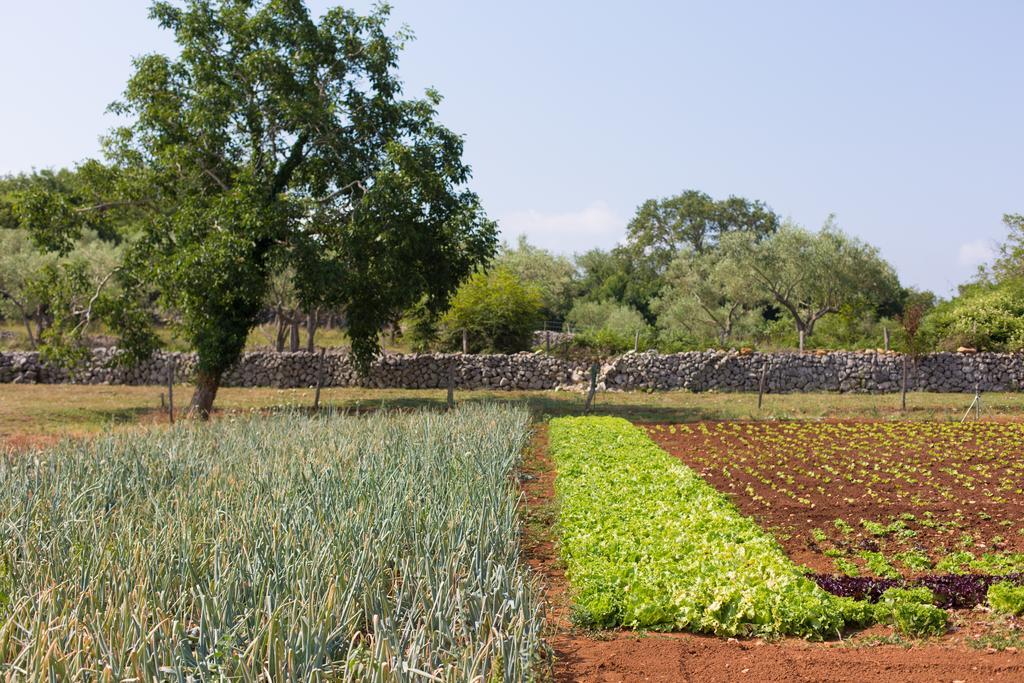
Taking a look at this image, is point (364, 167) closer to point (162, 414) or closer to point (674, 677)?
point (162, 414)

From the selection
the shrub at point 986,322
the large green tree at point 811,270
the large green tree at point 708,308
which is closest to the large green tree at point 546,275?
the large green tree at point 708,308

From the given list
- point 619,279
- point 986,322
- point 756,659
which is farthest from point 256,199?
point 619,279

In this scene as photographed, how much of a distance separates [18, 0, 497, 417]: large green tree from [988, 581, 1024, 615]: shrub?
42.0ft

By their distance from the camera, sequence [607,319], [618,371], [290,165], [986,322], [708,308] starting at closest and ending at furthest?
[290,165], [618,371], [986,322], [708,308], [607,319]

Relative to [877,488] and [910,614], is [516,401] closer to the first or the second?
[877,488]

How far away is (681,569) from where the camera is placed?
6.27 metres

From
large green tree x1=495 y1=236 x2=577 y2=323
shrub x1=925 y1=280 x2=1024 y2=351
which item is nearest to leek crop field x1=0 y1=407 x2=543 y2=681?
shrub x1=925 y1=280 x2=1024 y2=351

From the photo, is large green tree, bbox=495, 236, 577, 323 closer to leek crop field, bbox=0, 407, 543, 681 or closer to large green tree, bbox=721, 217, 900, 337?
large green tree, bbox=721, 217, 900, 337

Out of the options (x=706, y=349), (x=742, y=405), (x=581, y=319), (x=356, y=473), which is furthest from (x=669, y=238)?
(x=356, y=473)

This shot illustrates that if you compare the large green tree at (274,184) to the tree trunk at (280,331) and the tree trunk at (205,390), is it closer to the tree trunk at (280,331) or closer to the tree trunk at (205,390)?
the tree trunk at (205,390)

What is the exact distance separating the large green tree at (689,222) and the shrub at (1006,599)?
178 feet

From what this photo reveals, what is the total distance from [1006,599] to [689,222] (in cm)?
5610

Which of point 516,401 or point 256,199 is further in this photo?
point 516,401

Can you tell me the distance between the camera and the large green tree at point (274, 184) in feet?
57.9
